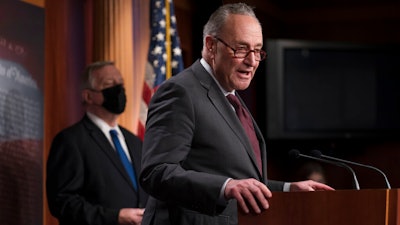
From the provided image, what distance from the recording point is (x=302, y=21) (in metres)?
8.90

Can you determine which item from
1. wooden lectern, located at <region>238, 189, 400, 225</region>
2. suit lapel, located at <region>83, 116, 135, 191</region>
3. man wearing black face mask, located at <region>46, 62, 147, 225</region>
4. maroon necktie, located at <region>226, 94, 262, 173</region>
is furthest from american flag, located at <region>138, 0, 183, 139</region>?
wooden lectern, located at <region>238, 189, 400, 225</region>

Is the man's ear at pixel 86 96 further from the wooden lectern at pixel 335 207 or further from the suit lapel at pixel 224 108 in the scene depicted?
the wooden lectern at pixel 335 207

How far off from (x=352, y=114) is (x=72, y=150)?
13.3ft

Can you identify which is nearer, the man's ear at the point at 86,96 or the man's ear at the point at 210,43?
the man's ear at the point at 210,43

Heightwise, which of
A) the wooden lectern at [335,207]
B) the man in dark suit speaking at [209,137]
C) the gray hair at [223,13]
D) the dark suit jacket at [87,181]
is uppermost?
the gray hair at [223,13]

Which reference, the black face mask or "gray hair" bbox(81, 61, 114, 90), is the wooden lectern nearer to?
the black face mask

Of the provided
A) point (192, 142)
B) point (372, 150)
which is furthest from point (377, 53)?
point (192, 142)

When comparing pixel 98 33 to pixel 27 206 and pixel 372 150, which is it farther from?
pixel 372 150

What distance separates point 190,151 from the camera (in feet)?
7.98

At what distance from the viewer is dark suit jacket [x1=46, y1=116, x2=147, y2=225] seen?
3961mm

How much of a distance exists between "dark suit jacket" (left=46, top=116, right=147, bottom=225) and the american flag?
122cm

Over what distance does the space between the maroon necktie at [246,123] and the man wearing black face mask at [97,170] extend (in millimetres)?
1419

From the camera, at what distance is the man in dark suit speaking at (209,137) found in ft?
7.38

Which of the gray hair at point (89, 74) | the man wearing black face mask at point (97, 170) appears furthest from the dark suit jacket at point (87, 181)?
the gray hair at point (89, 74)
